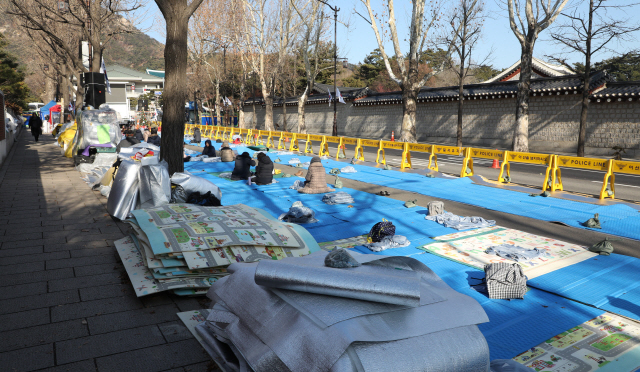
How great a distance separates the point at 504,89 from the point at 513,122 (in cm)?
211

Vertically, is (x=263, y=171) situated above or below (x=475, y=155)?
below

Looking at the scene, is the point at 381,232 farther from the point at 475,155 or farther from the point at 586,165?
the point at 475,155

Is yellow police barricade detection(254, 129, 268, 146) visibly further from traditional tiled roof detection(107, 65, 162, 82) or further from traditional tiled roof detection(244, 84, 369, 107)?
traditional tiled roof detection(107, 65, 162, 82)

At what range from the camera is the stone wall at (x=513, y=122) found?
71.7ft

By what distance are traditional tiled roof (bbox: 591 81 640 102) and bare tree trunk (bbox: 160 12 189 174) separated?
21.4m

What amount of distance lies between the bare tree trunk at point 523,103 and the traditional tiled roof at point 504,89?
2206 millimetres

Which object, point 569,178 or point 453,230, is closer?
point 453,230

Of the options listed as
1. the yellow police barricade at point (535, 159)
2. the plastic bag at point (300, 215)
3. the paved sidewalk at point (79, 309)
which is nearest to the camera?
the paved sidewalk at point (79, 309)

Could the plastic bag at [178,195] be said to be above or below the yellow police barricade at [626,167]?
below

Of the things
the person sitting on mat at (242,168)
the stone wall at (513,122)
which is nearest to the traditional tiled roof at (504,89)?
the stone wall at (513,122)

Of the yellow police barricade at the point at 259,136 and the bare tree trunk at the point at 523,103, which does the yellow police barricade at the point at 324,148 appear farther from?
the bare tree trunk at the point at 523,103

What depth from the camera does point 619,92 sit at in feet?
69.3

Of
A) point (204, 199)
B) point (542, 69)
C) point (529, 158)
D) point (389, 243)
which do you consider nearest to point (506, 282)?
point (389, 243)

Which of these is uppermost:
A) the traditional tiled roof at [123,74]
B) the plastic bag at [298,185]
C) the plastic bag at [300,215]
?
the traditional tiled roof at [123,74]
